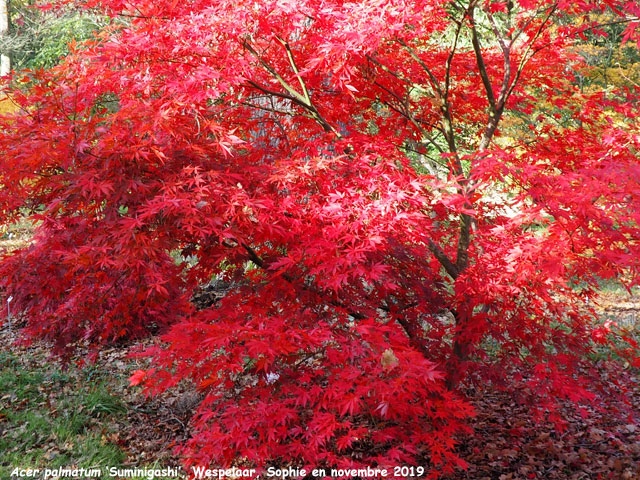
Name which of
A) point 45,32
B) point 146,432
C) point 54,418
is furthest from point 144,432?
point 45,32

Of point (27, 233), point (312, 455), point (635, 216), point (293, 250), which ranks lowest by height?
point (27, 233)

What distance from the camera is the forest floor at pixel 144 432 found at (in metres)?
3.45

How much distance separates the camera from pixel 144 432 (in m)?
4.02

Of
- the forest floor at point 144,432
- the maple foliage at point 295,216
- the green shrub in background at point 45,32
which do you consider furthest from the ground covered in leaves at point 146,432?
the green shrub in background at point 45,32

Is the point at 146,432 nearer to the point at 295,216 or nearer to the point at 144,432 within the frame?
the point at 144,432

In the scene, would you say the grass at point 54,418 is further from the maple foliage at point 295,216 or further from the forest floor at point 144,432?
the maple foliage at point 295,216

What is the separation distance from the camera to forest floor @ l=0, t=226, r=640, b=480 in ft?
11.3

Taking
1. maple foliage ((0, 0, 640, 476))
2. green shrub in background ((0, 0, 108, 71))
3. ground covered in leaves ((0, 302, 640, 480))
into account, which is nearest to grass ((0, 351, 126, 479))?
ground covered in leaves ((0, 302, 640, 480))

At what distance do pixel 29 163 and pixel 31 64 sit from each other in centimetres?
1431

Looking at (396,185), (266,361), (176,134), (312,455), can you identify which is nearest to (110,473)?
(312,455)

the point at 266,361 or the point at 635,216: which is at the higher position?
the point at 635,216

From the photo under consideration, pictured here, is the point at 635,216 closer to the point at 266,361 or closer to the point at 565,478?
the point at 266,361

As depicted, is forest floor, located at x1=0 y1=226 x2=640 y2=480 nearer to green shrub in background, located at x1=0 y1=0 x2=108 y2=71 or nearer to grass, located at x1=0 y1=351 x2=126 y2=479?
grass, located at x1=0 y1=351 x2=126 y2=479

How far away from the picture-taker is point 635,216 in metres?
2.28
